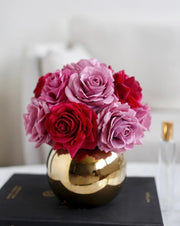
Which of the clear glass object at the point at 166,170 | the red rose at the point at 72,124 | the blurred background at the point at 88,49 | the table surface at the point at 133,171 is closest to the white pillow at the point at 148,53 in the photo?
the blurred background at the point at 88,49

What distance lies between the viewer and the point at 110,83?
694 mm

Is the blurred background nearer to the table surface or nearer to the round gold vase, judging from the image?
the table surface

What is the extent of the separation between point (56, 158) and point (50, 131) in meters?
0.11

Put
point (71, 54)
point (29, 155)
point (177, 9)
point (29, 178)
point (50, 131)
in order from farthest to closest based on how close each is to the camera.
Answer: point (177, 9), point (29, 155), point (71, 54), point (29, 178), point (50, 131)

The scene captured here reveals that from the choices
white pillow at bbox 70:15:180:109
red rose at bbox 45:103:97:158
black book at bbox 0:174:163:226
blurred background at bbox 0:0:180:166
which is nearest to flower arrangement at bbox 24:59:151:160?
red rose at bbox 45:103:97:158

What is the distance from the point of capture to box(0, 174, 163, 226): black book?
0.69 meters

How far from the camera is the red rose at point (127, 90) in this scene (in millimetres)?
716

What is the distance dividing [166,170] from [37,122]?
401 millimetres

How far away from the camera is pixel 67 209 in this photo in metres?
0.75

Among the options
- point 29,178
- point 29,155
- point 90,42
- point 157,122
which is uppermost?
point 90,42

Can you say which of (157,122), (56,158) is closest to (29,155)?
(157,122)

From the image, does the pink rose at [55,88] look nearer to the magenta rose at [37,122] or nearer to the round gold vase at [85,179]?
the magenta rose at [37,122]

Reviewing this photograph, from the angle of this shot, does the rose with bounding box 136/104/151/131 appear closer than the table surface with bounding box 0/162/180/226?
Yes

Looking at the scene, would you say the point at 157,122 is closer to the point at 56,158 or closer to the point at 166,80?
the point at 166,80
